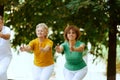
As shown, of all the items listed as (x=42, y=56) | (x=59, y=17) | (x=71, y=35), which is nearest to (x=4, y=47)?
(x=42, y=56)

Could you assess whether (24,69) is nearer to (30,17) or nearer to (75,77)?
(30,17)

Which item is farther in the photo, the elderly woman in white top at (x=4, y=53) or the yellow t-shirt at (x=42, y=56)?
the elderly woman in white top at (x=4, y=53)

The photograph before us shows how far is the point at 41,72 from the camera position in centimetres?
625

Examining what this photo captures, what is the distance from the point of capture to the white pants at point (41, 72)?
621 cm

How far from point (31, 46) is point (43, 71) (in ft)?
1.58

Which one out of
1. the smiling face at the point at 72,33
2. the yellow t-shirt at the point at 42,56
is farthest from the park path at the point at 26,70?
the smiling face at the point at 72,33

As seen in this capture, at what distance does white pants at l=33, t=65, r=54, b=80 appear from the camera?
20.4 ft

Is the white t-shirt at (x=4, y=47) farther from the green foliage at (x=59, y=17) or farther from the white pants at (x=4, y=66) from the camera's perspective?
the green foliage at (x=59, y=17)

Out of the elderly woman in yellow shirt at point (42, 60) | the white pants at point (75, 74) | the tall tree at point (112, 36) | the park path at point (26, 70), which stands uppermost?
the elderly woman in yellow shirt at point (42, 60)

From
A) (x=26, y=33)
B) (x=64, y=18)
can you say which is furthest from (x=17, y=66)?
(x=64, y=18)

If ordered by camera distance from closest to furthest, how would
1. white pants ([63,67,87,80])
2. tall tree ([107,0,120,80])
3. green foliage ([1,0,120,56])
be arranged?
white pants ([63,67,87,80]), green foliage ([1,0,120,56]), tall tree ([107,0,120,80])

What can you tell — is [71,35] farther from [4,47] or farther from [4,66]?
[4,66]

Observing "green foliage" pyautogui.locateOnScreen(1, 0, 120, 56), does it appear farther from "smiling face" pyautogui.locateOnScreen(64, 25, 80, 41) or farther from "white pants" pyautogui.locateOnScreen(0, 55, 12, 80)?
"white pants" pyautogui.locateOnScreen(0, 55, 12, 80)

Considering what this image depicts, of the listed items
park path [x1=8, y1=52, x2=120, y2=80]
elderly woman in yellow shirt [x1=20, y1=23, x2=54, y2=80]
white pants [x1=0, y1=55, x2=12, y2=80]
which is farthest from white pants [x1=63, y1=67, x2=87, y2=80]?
park path [x1=8, y1=52, x2=120, y2=80]
